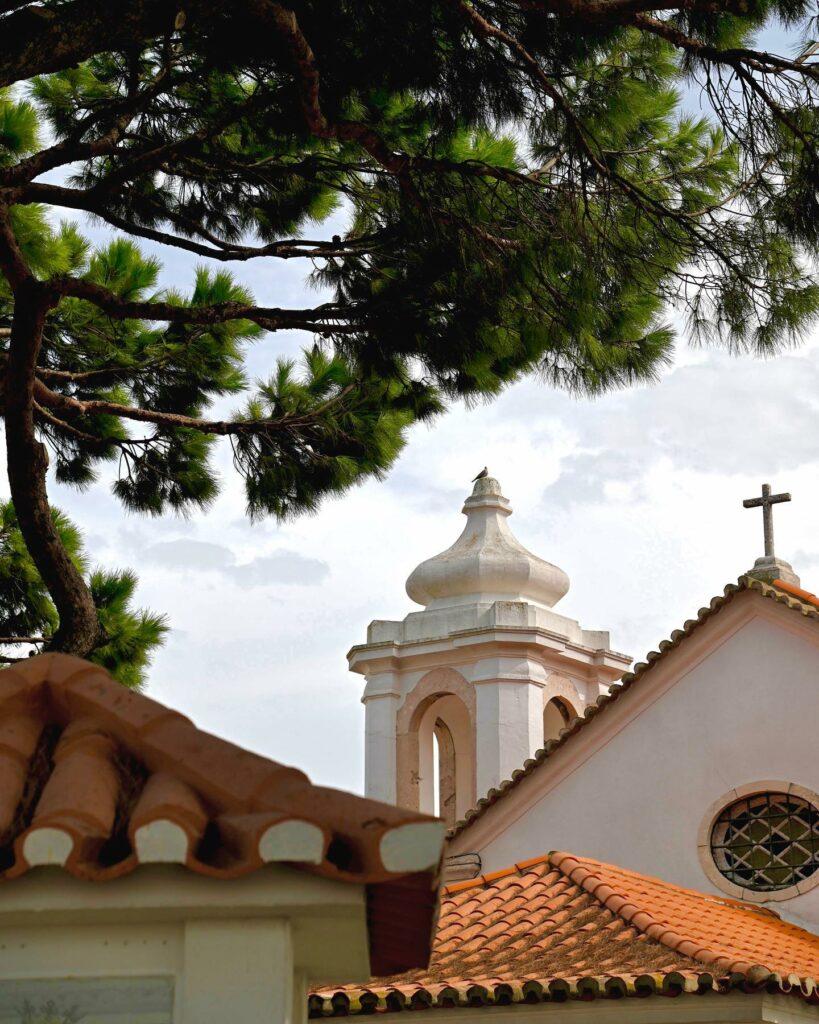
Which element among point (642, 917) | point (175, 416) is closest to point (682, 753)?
point (642, 917)

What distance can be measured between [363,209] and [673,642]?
17.7 ft

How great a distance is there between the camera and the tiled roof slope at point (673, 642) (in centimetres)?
1361

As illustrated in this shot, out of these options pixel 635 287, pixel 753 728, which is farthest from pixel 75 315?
pixel 753 728

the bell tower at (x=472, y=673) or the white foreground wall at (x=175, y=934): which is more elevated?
the bell tower at (x=472, y=673)

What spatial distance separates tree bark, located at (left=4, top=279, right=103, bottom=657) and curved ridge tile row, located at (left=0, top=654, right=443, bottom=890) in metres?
4.73

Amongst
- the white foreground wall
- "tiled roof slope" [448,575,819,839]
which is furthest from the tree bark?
"tiled roof slope" [448,575,819,839]

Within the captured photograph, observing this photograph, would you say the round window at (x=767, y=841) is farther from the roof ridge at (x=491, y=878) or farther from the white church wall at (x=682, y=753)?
the roof ridge at (x=491, y=878)

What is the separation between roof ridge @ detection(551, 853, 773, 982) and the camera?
30.8 ft

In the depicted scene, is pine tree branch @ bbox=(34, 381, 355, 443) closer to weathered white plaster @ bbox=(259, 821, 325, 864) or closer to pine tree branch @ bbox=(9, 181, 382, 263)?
pine tree branch @ bbox=(9, 181, 382, 263)

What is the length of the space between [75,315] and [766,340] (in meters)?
4.86

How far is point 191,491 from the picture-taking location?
1201 cm

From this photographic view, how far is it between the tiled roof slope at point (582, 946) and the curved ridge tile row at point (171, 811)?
5.94 m

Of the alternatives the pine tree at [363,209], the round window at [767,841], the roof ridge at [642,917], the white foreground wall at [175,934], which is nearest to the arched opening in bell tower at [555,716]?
the round window at [767,841]

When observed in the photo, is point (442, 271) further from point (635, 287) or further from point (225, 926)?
point (225, 926)
